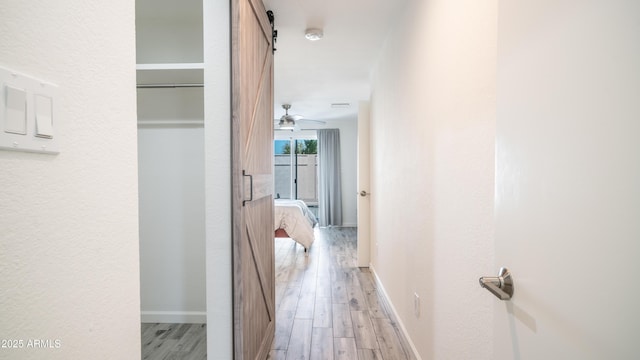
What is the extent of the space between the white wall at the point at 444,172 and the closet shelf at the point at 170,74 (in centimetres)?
148

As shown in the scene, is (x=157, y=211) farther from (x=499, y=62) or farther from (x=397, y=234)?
(x=499, y=62)

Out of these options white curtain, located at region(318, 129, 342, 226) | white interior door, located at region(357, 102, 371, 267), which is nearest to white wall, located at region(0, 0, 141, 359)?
white interior door, located at region(357, 102, 371, 267)

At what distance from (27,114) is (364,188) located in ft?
13.1

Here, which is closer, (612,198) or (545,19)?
(612,198)

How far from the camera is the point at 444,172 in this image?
5.17 feet

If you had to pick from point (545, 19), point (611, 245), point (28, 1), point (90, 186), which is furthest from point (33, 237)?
point (545, 19)

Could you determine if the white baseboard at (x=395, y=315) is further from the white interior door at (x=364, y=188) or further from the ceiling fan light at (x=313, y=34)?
the ceiling fan light at (x=313, y=34)

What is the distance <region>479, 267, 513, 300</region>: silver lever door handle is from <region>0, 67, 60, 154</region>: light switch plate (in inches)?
39.4

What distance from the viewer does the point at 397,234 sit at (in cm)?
259

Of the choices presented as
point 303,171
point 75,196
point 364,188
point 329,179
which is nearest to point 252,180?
point 75,196

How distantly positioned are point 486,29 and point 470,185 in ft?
1.90

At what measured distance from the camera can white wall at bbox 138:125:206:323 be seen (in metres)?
2.71

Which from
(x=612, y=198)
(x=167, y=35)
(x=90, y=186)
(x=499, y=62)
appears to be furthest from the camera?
(x=167, y=35)

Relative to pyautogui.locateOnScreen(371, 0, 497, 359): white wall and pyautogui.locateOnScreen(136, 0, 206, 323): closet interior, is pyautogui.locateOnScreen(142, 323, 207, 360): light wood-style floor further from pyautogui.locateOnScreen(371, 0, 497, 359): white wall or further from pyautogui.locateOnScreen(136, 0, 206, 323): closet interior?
pyautogui.locateOnScreen(371, 0, 497, 359): white wall
